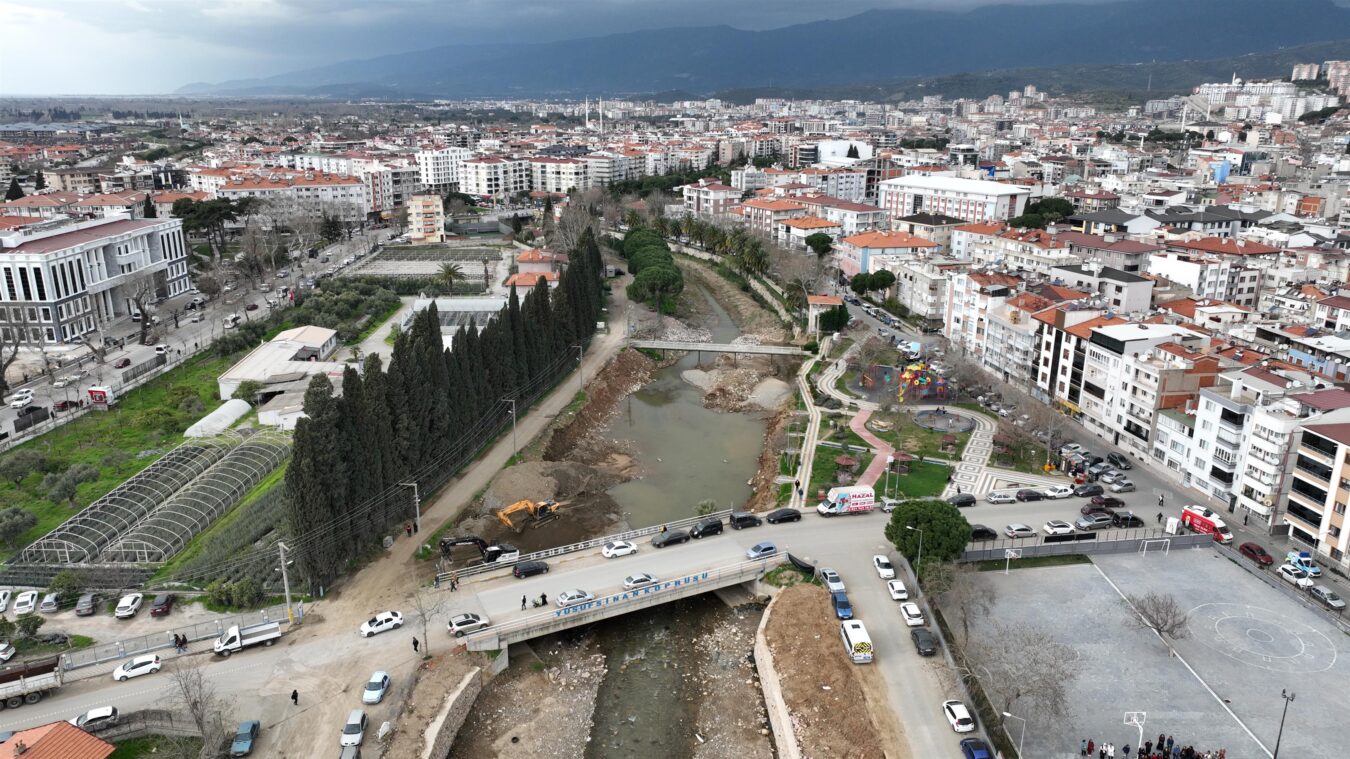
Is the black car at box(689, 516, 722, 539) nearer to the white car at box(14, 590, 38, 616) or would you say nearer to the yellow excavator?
the yellow excavator

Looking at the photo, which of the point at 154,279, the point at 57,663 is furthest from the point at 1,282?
the point at 57,663

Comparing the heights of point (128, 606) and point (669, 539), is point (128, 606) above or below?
above

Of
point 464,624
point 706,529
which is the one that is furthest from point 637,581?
point 464,624

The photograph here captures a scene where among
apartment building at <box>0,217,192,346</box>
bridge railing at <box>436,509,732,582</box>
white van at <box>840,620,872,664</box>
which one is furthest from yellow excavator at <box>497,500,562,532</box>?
apartment building at <box>0,217,192,346</box>

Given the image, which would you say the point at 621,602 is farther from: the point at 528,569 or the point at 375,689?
the point at 375,689

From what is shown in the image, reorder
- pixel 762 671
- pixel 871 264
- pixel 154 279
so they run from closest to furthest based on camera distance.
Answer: pixel 762 671
pixel 154 279
pixel 871 264

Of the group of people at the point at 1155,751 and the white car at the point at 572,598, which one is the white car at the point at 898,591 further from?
the white car at the point at 572,598

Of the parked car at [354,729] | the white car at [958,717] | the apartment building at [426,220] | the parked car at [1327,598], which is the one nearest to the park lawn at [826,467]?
the white car at [958,717]

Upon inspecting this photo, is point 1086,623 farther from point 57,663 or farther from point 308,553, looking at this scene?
point 57,663
